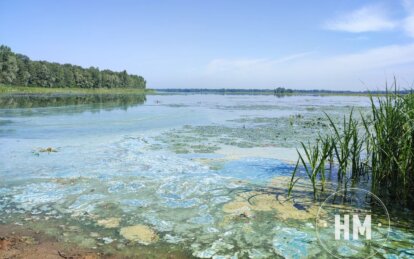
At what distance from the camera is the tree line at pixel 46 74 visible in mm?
63844

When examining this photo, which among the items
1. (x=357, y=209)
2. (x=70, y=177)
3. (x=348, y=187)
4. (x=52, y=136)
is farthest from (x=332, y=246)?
(x=52, y=136)

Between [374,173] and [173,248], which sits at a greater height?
[374,173]

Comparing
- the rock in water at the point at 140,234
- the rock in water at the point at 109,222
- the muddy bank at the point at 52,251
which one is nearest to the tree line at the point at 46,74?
the rock in water at the point at 109,222

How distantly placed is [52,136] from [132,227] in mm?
10771

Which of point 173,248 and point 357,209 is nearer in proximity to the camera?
point 173,248

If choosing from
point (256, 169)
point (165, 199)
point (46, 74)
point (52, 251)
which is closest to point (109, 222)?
point (52, 251)

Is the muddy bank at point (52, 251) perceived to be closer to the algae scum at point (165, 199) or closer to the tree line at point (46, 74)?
the algae scum at point (165, 199)

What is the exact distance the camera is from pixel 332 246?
4.80 metres

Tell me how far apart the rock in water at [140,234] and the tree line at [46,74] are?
6786 cm

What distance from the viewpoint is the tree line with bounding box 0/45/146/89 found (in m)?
63.8

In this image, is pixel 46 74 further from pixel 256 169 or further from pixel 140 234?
pixel 140 234

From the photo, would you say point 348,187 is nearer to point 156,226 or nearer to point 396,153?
point 396,153

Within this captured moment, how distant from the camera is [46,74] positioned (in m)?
76.4

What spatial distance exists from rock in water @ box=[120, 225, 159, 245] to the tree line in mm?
67858
